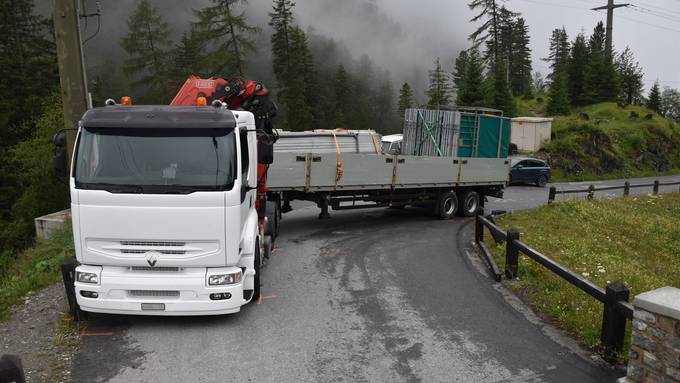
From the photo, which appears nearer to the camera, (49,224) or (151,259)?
(151,259)

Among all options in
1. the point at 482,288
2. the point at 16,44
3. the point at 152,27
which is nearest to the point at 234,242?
the point at 482,288

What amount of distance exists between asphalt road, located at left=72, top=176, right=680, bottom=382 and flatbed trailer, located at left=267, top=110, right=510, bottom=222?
2.83 meters

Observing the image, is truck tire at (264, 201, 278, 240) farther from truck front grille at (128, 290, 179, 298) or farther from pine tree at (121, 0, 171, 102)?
pine tree at (121, 0, 171, 102)

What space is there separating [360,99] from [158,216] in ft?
198

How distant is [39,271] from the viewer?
362 inches

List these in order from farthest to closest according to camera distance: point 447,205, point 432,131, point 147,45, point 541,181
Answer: point 147,45 < point 541,181 < point 432,131 < point 447,205

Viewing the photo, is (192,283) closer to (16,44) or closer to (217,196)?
(217,196)

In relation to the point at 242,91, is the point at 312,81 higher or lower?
higher

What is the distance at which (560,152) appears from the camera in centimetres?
3753

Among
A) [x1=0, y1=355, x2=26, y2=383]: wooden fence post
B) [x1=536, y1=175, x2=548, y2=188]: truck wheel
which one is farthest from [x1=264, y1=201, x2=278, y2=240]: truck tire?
[x1=536, y1=175, x2=548, y2=188]: truck wheel

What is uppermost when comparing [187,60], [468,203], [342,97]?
[187,60]

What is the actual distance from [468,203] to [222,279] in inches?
475

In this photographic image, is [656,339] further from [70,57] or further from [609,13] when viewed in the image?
[609,13]

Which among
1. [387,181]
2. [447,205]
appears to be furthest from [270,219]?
[447,205]
